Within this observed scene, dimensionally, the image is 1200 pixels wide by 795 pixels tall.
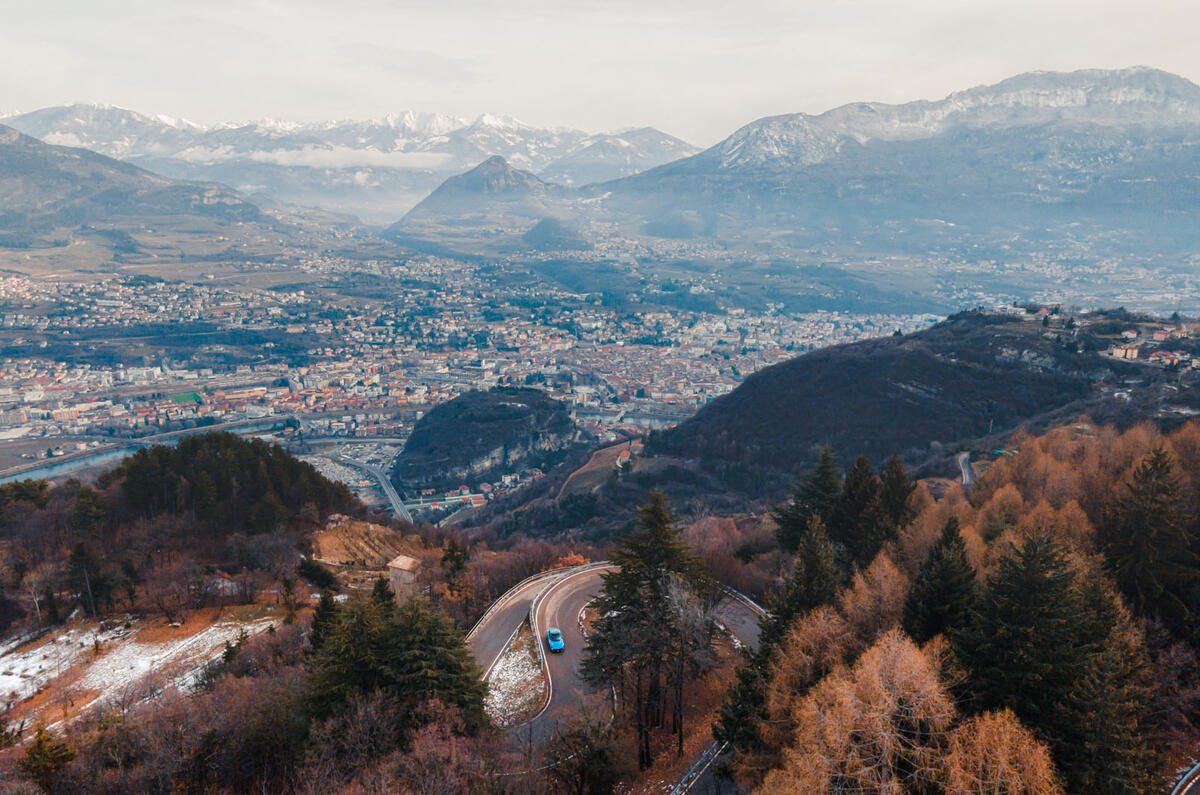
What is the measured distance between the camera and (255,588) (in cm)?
3166

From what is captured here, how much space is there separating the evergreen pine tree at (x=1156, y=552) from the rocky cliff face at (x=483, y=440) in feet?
241

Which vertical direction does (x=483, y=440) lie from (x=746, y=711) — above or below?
below

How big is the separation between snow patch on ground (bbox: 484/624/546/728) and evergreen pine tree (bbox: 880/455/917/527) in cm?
1417

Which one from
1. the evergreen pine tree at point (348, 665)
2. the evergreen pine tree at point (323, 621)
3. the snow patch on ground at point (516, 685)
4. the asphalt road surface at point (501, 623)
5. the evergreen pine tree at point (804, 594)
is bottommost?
the asphalt road surface at point (501, 623)

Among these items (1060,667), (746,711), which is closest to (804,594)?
(746,711)

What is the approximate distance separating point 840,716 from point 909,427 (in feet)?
197

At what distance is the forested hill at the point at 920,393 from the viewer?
60.8 meters

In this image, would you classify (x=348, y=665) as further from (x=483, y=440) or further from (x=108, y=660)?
(x=483, y=440)

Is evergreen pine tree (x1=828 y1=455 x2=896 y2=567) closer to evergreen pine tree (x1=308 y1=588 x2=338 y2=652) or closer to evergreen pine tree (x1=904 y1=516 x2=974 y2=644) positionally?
evergreen pine tree (x1=904 y1=516 x2=974 y2=644)

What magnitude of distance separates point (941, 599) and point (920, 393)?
2340 inches

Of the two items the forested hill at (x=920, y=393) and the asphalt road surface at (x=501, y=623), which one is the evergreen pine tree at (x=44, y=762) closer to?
the asphalt road surface at (x=501, y=623)

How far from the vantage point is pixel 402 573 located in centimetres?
3238

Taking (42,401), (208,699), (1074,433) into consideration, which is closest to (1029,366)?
(1074,433)

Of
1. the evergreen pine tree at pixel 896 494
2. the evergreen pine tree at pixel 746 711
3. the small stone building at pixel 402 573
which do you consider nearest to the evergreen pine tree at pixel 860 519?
the evergreen pine tree at pixel 896 494
